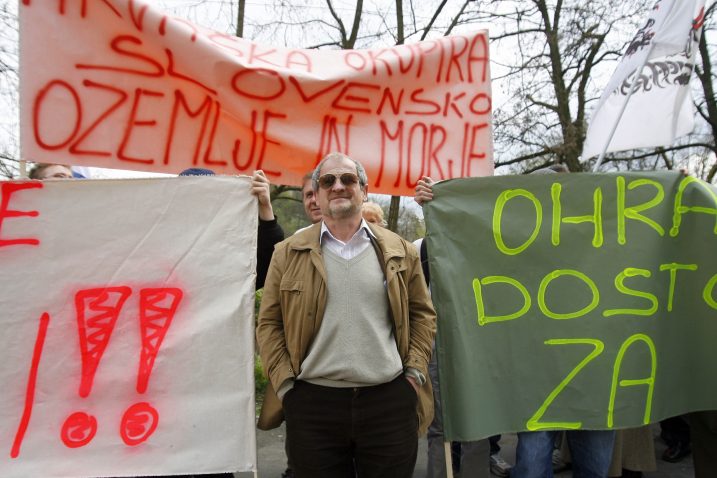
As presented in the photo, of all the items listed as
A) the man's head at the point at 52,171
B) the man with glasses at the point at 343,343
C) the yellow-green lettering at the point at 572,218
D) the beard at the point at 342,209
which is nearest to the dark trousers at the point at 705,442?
the yellow-green lettering at the point at 572,218

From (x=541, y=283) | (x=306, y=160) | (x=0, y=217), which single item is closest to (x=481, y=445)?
(x=541, y=283)

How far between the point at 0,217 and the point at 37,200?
150 millimetres

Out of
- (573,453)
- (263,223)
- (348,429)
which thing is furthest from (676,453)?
(263,223)

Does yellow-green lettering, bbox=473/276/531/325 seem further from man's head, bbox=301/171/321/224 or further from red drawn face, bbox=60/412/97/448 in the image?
red drawn face, bbox=60/412/97/448

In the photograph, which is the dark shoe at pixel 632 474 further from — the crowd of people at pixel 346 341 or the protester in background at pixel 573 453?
the crowd of people at pixel 346 341

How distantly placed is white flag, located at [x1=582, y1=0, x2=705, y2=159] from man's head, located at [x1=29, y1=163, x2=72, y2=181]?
297 cm

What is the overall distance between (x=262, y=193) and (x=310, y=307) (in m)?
0.61

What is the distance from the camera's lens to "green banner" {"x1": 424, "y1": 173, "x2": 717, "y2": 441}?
2.49 m

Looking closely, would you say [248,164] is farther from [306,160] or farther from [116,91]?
[116,91]

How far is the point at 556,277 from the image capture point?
2.55 metres

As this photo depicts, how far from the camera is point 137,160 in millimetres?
2623

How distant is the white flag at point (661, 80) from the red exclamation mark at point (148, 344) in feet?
8.75

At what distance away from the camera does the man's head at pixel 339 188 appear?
2.09m

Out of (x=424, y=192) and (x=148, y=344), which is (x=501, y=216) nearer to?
(x=424, y=192)
